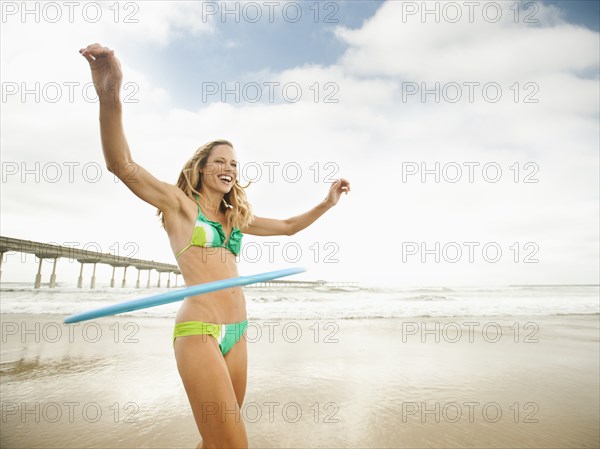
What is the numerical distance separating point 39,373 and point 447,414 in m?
6.24

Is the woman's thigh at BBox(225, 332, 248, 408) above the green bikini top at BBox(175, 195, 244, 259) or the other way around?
the other way around

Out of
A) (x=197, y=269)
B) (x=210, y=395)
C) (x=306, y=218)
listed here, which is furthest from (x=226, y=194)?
(x=210, y=395)

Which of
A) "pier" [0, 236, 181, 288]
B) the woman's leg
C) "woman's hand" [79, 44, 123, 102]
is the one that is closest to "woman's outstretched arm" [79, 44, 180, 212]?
"woman's hand" [79, 44, 123, 102]

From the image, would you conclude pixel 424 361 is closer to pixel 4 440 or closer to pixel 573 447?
pixel 573 447

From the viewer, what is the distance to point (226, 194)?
2799 millimetres

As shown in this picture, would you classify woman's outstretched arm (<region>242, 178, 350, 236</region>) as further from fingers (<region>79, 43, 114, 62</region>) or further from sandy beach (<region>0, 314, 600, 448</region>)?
sandy beach (<region>0, 314, 600, 448</region>)

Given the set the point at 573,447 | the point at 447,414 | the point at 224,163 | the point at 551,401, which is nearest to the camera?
the point at 224,163

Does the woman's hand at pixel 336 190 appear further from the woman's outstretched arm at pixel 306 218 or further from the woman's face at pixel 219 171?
the woman's face at pixel 219 171

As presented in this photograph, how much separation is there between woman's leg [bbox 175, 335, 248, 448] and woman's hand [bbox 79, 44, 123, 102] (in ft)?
4.67

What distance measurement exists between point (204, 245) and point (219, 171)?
621 mm

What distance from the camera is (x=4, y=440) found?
3432 mm

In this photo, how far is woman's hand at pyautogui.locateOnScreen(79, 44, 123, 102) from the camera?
5.58 feet

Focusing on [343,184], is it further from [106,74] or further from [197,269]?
[106,74]

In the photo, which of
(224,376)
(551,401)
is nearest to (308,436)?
(224,376)
